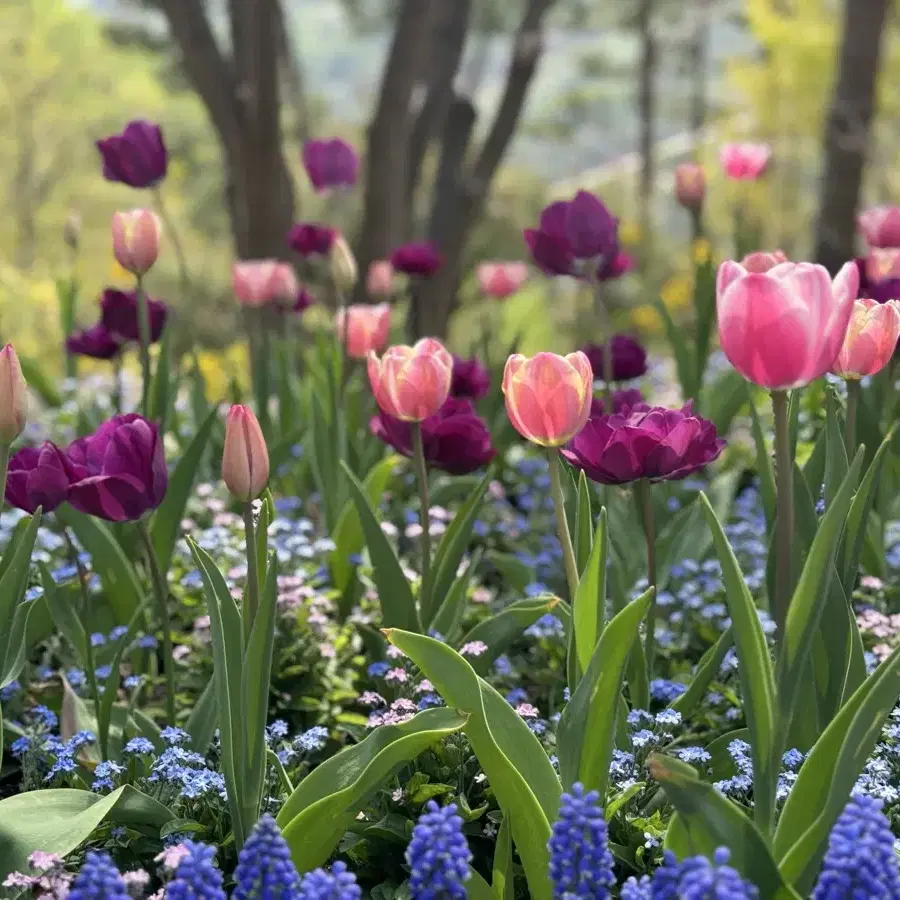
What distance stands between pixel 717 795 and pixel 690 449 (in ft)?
1.66

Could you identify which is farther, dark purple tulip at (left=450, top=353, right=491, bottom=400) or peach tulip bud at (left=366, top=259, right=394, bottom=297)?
peach tulip bud at (left=366, top=259, right=394, bottom=297)

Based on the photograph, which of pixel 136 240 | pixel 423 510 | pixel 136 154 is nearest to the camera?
pixel 423 510

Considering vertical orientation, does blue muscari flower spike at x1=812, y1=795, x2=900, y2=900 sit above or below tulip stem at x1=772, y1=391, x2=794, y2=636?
below

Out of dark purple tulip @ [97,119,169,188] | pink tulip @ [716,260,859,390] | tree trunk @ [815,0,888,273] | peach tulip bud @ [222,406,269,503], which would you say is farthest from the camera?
tree trunk @ [815,0,888,273]

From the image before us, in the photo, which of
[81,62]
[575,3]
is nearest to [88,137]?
[81,62]

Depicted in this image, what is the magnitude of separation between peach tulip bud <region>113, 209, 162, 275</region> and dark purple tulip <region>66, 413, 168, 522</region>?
660mm

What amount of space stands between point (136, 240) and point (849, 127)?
4211 millimetres

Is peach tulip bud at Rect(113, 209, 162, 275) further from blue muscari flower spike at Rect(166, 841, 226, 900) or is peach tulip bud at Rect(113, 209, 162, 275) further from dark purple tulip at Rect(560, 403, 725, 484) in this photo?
blue muscari flower spike at Rect(166, 841, 226, 900)

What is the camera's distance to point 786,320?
1.19 m

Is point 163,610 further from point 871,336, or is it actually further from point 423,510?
point 871,336

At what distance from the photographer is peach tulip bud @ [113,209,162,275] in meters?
2.16

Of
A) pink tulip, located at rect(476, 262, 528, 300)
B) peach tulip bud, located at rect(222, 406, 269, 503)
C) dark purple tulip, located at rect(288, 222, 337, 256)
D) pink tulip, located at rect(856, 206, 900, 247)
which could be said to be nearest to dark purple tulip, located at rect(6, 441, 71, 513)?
peach tulip bud, located at rect(222, 406, 269, 503)

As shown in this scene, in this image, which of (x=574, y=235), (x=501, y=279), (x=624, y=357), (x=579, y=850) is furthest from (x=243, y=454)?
(x=501, y=279)

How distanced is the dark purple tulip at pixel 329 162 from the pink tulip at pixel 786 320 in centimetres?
237
